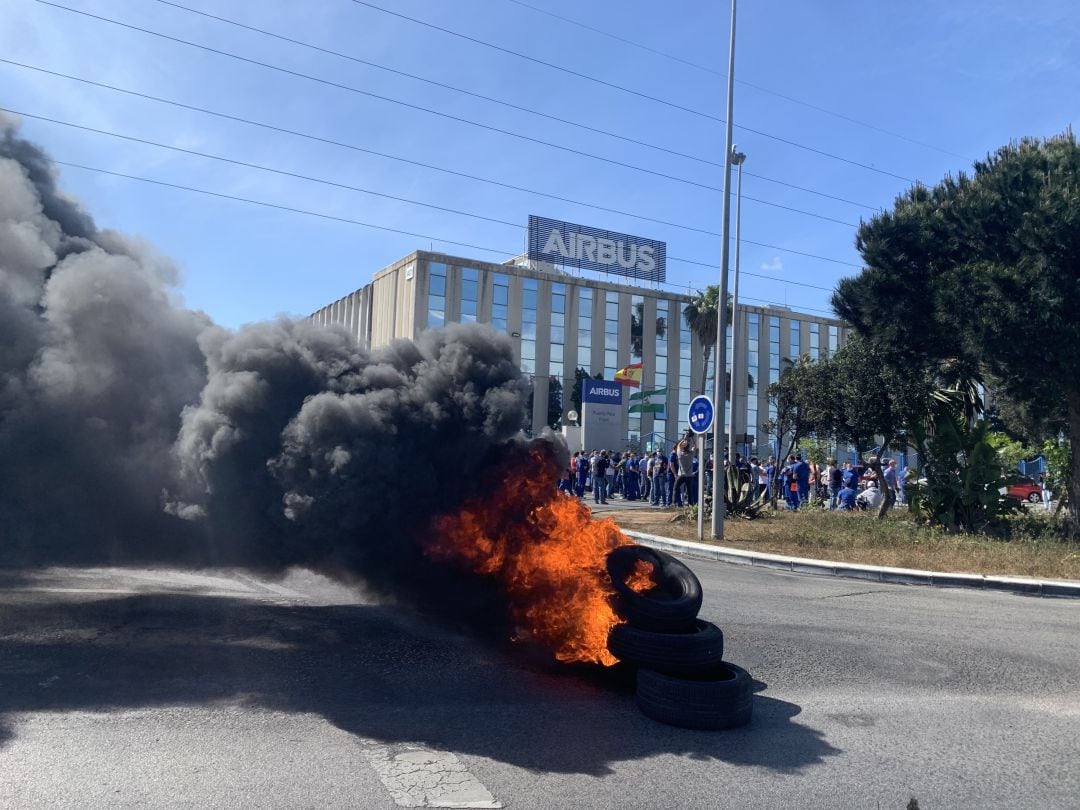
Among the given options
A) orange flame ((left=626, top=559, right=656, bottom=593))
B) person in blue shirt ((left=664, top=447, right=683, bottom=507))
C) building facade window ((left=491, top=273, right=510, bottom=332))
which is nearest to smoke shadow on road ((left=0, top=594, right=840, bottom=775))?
orange flame ((left=626, top=559, right=656, bottom=593))

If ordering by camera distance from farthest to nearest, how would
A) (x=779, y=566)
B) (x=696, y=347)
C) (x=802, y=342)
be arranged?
(x=802, y=342) → (x=696, y=347) → (x=779, y=566)

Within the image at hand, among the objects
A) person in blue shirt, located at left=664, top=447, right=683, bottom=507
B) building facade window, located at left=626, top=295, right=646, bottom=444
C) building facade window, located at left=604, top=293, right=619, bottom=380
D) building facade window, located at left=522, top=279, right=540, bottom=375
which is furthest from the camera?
building facade window, located at left=626, top=295, right=646, bottom=444

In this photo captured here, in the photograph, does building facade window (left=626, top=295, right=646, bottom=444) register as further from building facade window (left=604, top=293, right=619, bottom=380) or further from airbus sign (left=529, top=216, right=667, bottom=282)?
airbus sign (left=529, top=216, right=667, bottom=282)

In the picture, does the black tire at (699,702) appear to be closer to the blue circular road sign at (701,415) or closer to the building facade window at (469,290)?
the blue circular road sign at (701,415)

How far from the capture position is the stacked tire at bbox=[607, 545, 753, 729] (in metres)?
5.04

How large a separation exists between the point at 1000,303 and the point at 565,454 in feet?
36.0

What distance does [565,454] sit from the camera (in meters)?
6.58

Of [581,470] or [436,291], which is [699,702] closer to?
[581,470]

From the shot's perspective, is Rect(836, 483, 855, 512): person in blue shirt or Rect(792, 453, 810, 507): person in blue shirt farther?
Rect(792, 453, 810, 507): person in blue shirt

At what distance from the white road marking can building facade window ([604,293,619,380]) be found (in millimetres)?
46862

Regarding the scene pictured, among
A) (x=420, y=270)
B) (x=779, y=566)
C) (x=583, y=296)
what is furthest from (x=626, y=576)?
(x=583, y=296)

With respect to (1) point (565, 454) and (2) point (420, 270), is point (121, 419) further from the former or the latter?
(2) point (420, 270)

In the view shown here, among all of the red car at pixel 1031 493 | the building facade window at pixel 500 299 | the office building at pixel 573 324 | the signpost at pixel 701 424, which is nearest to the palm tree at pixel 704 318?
the office building at pixel 573 324

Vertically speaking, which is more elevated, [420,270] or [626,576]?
[420,270]
